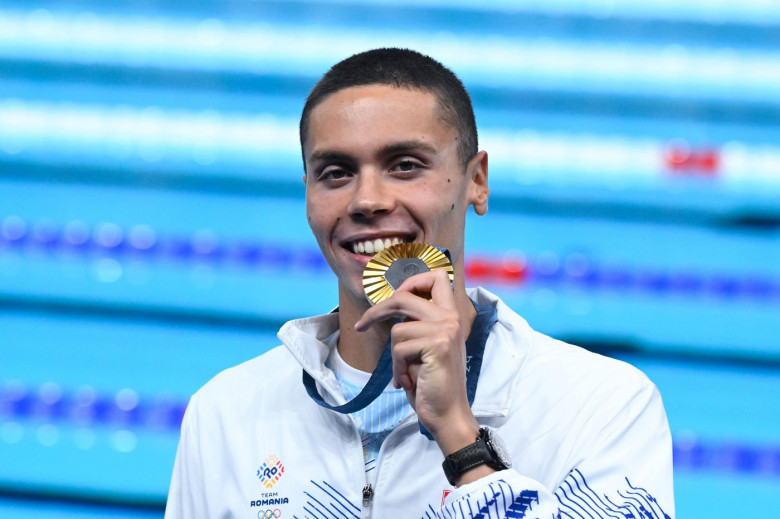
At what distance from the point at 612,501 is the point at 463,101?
2.09 ft

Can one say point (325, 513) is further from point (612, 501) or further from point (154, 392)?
point (154, 392)

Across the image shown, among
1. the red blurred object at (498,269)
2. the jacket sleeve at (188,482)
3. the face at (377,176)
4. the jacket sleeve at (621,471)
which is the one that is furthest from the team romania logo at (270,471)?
the red blurred object at (498,269)

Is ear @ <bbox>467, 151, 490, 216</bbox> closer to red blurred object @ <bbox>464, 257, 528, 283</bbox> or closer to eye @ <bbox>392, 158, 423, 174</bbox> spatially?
eye @ <bbox>392, 158, 423, 174</bbox>

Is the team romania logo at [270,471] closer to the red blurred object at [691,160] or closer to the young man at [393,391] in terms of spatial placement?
the young man at [393,391]

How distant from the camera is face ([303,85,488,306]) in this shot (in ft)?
4.21

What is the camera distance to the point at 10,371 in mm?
3660

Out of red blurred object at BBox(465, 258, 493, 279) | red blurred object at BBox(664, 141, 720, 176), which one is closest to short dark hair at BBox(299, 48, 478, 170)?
red blurred object at BBox(465, 258, 493, 279)

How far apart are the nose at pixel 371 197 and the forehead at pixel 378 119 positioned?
50 millimetres

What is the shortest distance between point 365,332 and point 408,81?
0.39 m

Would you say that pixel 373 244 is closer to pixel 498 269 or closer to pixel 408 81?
pixel 408 81

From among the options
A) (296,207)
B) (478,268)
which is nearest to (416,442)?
(478,268)

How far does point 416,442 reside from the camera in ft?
4.35

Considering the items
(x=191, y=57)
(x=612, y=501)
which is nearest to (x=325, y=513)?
(x=612, y=501)

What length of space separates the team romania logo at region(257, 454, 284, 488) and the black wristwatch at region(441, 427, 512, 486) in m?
0.39
